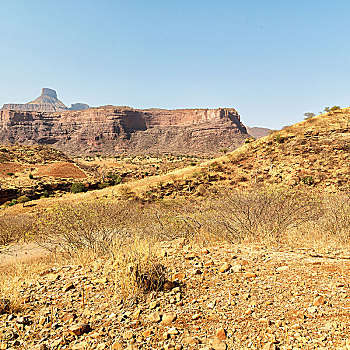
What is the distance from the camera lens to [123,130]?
122m

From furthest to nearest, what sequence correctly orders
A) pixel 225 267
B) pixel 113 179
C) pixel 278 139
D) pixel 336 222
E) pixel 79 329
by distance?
pixel 113 179 → pixel 278 139 → pixel 336 222 → pixel 225 267 → pixel 79 329

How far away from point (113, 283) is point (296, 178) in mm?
20840

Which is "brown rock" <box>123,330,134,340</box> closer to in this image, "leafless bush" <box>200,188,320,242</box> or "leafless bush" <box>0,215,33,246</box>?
"leafless bush" <box>200,188,320,242</box>

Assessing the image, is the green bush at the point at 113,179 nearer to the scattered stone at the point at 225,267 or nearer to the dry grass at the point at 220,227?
the dry grass at the point at 220,227

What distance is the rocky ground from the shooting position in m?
2.51

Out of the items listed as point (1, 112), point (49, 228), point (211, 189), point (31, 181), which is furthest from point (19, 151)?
point (1, 112)

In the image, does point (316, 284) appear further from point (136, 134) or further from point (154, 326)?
point (136, 134)

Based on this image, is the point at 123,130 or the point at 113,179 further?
the point at 123,130

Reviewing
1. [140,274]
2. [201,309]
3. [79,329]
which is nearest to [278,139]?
[140,274]

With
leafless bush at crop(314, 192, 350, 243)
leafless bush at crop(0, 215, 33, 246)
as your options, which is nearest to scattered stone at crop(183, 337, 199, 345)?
leafless bush at crop(314, 192, 350, 243)

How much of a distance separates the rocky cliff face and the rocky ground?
325 feet

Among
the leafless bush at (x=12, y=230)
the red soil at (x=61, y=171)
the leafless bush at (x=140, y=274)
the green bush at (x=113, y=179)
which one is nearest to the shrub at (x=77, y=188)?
the green bush at (x=113, y=179)

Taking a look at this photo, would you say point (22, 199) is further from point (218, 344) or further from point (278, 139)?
point (218, 344)

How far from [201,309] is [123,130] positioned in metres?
124
